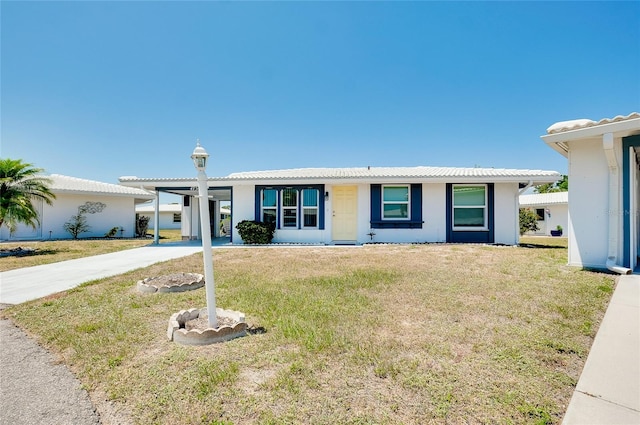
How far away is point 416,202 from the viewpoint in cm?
1249

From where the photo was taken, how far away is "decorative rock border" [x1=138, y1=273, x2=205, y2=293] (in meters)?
5.20

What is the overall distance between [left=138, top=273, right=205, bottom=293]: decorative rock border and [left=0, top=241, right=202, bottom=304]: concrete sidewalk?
170 centimetres

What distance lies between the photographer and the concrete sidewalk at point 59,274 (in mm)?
5414

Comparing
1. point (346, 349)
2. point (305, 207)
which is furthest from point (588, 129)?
point (305, 207)

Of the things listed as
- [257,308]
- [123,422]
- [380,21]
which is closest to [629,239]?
[257,308]

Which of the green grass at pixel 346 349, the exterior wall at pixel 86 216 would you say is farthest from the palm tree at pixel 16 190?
the green grass at pixel 346 349

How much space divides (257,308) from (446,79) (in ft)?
46.3

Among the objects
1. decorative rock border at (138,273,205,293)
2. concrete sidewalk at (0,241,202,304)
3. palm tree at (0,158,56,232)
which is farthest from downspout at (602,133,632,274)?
palm tree at (0,158,56,232)

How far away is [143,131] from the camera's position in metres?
17.2

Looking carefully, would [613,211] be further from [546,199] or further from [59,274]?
[546,199]

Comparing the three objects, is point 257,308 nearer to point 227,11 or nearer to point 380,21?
point 227,11

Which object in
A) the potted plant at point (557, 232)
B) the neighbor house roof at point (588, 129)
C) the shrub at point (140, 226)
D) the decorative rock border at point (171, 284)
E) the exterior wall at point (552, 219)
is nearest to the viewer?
the decorative rock border at point (171, 284)

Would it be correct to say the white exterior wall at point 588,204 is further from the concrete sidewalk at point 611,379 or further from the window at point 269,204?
the window at point 269,204

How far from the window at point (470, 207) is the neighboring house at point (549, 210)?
1324cm
